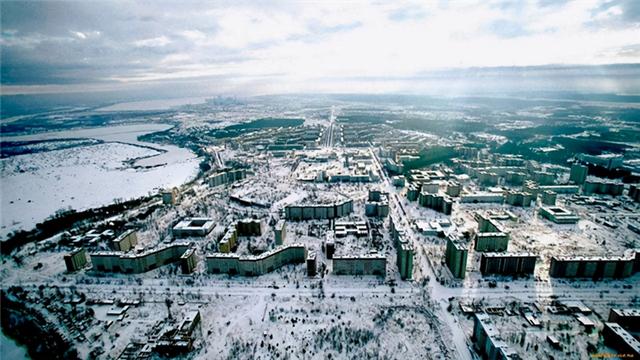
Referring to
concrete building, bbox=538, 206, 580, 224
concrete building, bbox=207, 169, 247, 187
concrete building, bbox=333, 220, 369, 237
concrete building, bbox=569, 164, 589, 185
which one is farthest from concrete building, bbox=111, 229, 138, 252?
concrete building, bbox=569, 164, 589, 185

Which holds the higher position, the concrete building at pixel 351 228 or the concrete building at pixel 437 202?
the concrete building at pixel 437 202

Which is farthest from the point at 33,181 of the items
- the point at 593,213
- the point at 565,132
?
the point at 565,132

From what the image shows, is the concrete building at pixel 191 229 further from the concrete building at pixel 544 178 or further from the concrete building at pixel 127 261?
the concrete building at pixel 544 178

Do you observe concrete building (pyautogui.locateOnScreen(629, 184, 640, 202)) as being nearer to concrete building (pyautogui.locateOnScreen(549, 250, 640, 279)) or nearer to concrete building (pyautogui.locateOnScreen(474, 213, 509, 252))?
concrete building (pyautogui.locateOnScreen(549, 250, 640, 279))

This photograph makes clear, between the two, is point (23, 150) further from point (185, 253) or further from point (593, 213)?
point (593, 213)

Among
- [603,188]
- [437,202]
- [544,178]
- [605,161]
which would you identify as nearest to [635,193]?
[603,188]

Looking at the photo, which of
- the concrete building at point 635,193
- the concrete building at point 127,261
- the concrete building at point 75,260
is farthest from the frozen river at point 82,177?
the concrete building at point 635,193
